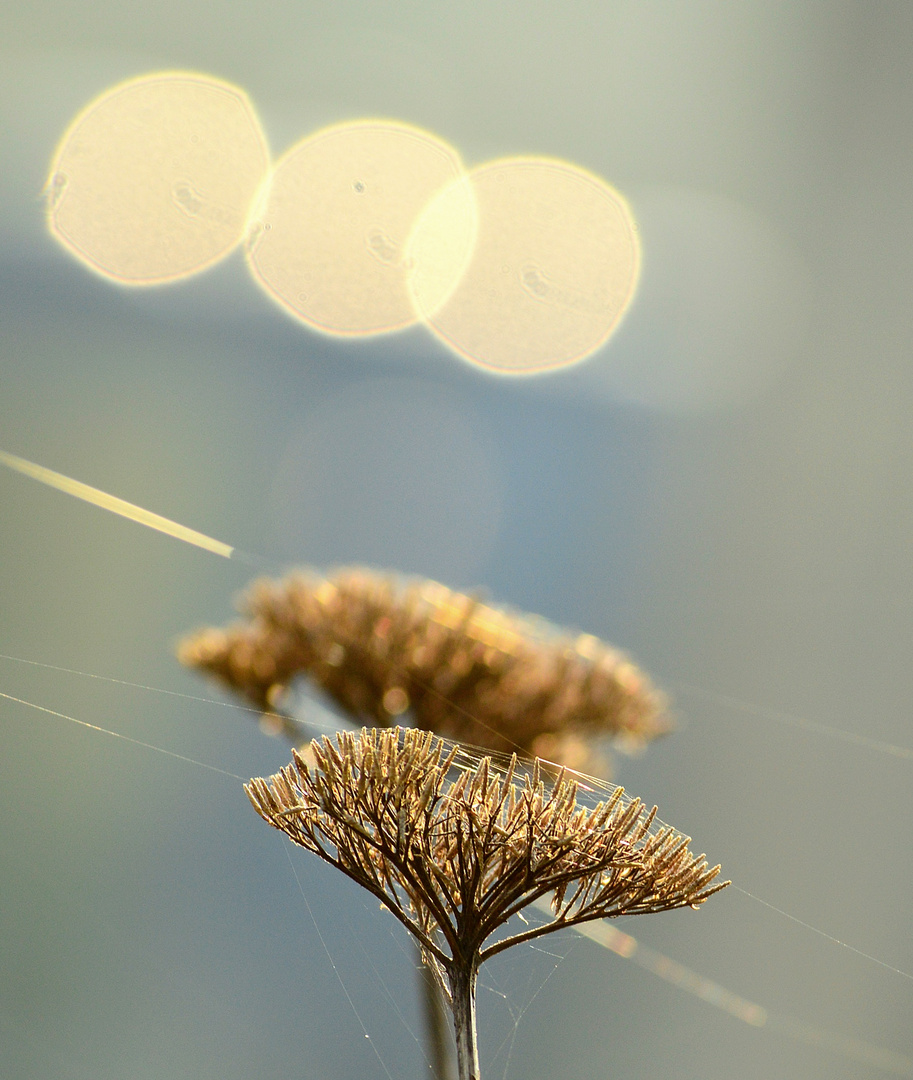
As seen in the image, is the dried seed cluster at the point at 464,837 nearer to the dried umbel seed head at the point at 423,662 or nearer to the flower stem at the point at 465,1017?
the flower stem at the point at 465,1017

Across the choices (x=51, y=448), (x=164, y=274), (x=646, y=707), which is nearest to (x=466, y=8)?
(x=164, y=274)

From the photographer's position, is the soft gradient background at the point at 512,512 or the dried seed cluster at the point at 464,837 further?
the soft gradient background at the point at 512,512

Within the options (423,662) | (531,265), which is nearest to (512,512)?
(531,265)

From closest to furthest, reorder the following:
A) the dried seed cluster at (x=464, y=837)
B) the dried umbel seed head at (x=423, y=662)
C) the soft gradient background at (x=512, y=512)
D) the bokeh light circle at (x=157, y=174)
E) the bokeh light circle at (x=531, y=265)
Result: the dried seed cluster at (x=464, y=837) < the dried umbel seed head at (x=423, y=662) < the bokeh light circle at (x=157, y=174) < the soft gradient background at (x=512, y=512) < the bokeh light circle at (x=531, y=265)

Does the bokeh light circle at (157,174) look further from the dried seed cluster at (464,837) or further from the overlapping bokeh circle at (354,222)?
the dried seed cluster at (464,837)

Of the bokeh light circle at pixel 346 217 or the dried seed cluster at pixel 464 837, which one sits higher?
the bokeh light circle at pixel 346 217

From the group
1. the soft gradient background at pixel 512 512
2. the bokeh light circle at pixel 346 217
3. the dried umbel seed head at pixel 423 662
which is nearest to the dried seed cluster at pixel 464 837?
the dried umbel seed head at pixel 423 662

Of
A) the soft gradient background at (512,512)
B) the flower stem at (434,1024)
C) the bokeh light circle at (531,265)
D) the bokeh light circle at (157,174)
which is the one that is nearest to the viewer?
the flower stem at (434,1024)

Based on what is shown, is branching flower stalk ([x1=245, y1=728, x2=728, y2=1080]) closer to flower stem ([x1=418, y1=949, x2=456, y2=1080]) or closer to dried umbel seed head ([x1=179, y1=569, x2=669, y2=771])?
flower stem ([x1=418, y1=949, x2=456, y2=1080])

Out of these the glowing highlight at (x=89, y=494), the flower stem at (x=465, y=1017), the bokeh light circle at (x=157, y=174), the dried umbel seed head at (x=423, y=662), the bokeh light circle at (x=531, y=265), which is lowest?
the flower stem at (x=465, y=1017)
